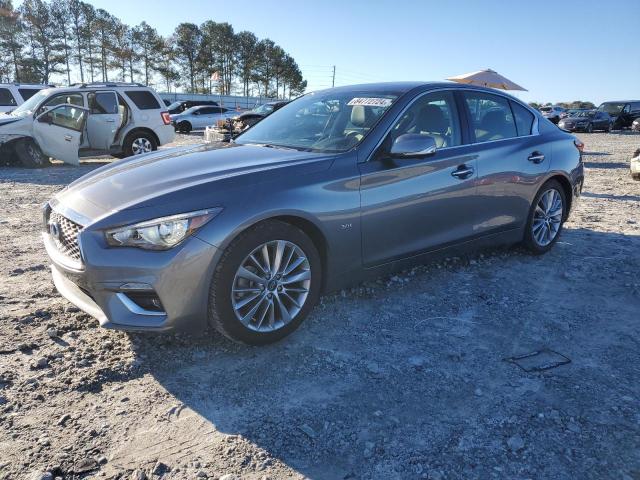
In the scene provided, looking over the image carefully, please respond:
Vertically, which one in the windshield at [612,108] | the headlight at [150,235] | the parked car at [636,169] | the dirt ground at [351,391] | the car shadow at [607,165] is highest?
the windshield at [612,108]

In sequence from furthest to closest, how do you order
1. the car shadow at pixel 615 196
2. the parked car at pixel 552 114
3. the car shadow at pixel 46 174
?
1. the parked car at pixel 552 114
2. the car shadow at pixel 46 174
3. the car shadow at pixel 615 196

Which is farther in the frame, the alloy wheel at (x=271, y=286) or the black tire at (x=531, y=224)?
the black tire at (x=531, y=224)

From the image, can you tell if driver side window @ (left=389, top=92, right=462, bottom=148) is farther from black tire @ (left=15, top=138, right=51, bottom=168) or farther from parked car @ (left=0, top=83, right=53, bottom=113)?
parked car @ (left=0, top=83, right=53, bottom=113)

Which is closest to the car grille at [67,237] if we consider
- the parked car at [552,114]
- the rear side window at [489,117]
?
the rear side window at [489,117]

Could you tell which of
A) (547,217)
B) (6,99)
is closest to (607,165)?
(547,217)

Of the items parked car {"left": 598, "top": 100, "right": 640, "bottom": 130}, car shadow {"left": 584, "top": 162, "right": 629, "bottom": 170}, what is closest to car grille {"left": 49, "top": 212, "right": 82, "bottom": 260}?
car shadow {"left": 584, "top": 162, "right": 629, "bottom": 170}

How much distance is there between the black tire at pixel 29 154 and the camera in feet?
36.4

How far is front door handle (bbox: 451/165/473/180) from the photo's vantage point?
13.1 ft

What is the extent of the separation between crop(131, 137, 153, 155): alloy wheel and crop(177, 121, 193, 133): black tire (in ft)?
49.3

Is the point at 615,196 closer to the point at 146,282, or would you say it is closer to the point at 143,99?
the point at 146,282

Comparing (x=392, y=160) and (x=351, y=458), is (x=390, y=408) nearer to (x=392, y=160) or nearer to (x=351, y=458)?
(x=351, y=458)

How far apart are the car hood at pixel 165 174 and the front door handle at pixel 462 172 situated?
1.21 m

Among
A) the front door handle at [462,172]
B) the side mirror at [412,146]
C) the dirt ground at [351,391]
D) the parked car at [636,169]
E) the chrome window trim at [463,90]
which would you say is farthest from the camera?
the parked car at [636,169]

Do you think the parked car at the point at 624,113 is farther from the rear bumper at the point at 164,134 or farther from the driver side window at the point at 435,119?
the driver side window at the point at 435,119
